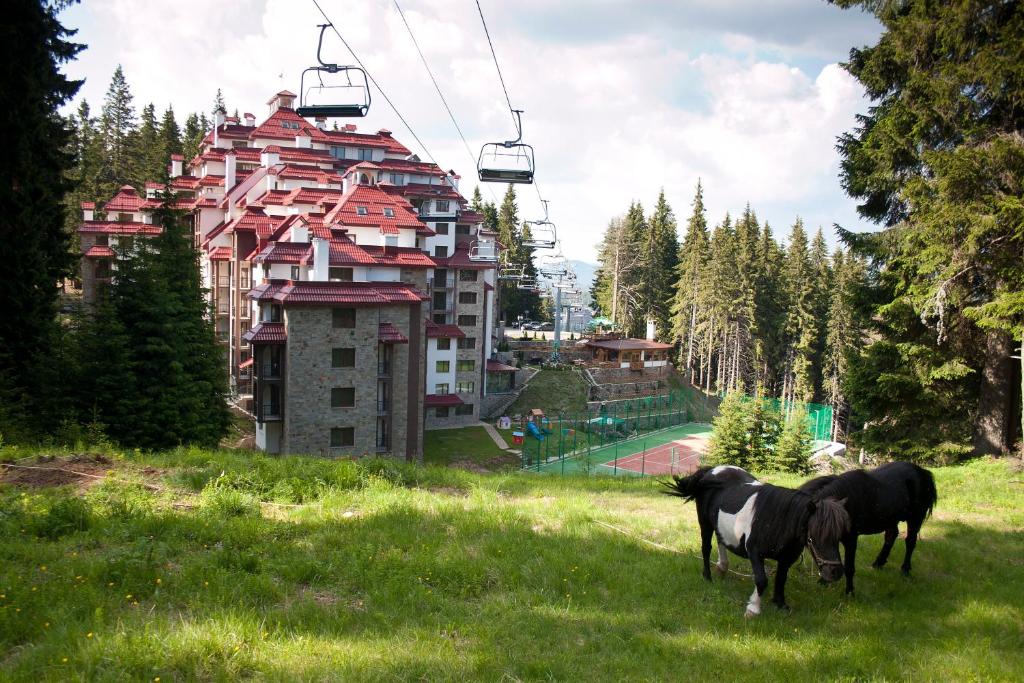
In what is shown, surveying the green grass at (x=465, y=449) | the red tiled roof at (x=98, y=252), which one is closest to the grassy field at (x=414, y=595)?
Result: the green grass at (x=465, y=449)

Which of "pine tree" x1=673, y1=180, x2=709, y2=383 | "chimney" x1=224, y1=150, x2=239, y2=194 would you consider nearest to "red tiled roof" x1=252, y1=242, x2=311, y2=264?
"chimney" x1=224, y1=150, x2=239, y2=194

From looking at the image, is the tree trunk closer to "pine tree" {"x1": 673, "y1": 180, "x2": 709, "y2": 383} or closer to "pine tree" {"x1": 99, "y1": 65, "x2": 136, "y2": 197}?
"pine tree" {"x1": 673, "y1": 180, "x2": 709, "y2": 383}

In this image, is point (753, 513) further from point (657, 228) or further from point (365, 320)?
point (657, 228)

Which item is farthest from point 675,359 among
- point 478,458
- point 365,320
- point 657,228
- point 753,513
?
point 753,513

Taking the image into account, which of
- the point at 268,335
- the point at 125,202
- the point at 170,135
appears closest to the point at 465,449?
the point at 268,335

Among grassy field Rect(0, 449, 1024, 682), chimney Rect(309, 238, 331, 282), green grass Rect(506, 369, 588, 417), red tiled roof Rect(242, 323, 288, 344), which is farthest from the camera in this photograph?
green grass Rect(506, 369, 588, 417)

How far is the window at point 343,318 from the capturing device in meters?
35.5

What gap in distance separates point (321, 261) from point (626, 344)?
44.3 meters

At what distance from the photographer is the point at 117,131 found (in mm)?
88438

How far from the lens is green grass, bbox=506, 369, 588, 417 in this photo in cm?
6088

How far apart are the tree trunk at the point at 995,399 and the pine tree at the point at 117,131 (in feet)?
288

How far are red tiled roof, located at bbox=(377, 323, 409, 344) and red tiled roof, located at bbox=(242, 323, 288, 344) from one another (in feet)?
15.9

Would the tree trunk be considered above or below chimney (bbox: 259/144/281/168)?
below

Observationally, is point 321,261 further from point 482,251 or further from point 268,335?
point 482,251
